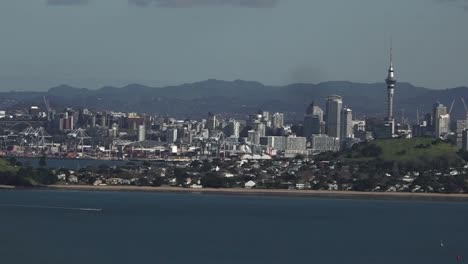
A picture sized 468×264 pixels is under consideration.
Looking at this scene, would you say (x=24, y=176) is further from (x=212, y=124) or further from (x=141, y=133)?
(x=212, y=124)

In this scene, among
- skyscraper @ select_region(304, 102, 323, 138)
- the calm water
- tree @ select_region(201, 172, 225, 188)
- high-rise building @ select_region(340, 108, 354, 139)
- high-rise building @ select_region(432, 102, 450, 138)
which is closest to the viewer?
the calm water

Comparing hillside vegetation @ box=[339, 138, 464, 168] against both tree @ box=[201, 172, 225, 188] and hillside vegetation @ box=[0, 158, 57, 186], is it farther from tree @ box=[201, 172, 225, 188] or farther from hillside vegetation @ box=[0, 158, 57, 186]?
hillside vegetation @ box=[0, 158, 57, 186]

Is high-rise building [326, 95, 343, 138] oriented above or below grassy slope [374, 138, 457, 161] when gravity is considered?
above

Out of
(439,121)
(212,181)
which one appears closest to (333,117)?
(439,121)

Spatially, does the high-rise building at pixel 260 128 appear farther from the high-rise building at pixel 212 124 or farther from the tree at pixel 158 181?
the tree at pixel 158 181

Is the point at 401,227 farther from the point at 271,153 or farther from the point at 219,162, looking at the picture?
the point at 271,153

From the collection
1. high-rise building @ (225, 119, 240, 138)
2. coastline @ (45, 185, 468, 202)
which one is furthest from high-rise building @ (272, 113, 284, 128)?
coastline @ (45, 185, 468, 202)

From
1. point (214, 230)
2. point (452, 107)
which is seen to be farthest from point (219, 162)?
point (452, 107)
